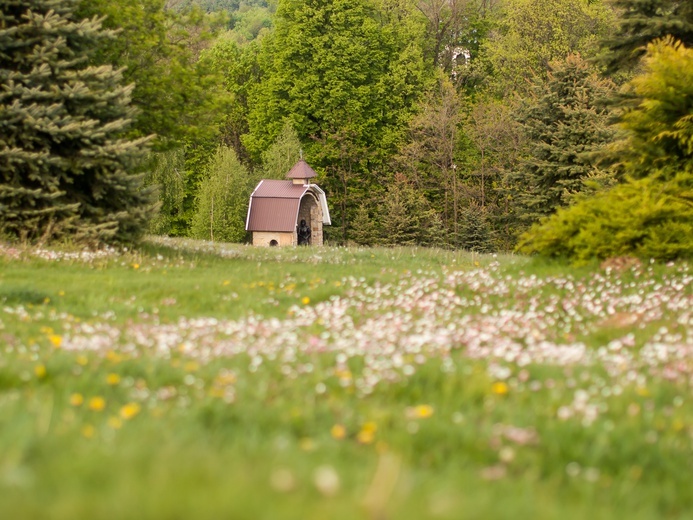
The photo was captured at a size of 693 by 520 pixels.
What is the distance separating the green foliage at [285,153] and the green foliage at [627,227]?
34878mm

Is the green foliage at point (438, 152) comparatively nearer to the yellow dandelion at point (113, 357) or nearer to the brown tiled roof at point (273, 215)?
the brown tiled roof at point (273, 215)

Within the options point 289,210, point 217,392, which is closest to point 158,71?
point 217,392

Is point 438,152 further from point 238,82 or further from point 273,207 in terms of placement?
point 238,82

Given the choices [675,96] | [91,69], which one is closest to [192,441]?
[675,96]

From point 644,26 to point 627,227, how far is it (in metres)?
7.87

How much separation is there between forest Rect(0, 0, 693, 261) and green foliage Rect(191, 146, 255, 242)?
11 centimetres

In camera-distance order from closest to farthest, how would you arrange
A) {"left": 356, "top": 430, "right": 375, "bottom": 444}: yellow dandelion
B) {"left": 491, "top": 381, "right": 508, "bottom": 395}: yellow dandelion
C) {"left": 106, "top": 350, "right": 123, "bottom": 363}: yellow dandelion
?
1. {"left": 356, "top": 430, "right": 375, "bottom": 444}: yellow dandelion
2. {"left": 491, "top": 381, "right": 508, "bottom": 395}: yellow dandelion
3. {"left": 106, "top": 350, "right": 123, "bottom": 363}: yellow dandelion

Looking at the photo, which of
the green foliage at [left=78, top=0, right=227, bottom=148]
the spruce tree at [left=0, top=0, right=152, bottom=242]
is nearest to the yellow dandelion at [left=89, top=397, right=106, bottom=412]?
the spruce tree at [left=0, top=0, right=152, bottom=242]

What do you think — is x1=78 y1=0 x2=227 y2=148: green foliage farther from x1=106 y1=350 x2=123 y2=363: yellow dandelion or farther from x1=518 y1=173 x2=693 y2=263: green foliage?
x1=106 y1=350 x2=123 y2=363: yellow dandelion

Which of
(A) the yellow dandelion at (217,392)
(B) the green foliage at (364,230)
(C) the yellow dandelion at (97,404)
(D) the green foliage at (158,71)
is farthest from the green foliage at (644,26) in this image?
(B) the green foliage at (364,230)

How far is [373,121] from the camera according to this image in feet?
163

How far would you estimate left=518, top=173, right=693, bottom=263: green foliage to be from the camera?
12547mm

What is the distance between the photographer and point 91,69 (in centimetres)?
1617

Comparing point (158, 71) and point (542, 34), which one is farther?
point (542, 34)
